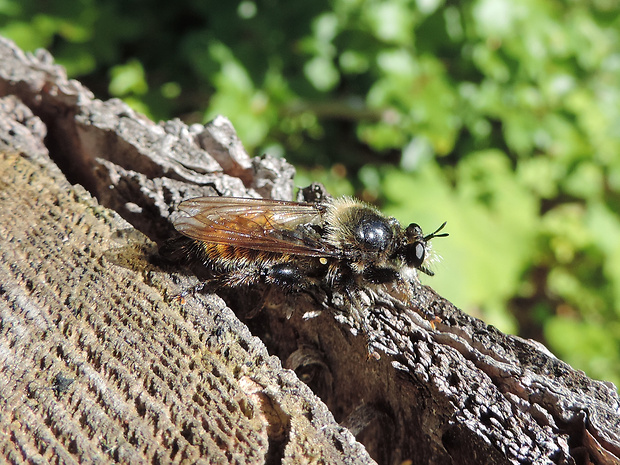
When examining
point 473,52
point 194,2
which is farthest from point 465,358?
point 194,2

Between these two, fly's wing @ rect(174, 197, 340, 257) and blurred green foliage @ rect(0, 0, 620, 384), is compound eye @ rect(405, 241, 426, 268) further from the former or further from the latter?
blurred green foliage @ rect(0, 0, 620, 384)

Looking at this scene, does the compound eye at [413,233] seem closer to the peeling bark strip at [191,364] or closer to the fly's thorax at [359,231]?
the fly's thorax at [359,231]

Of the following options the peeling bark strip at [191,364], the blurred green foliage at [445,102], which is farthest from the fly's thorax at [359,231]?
the blurred green foliage at [445,102]

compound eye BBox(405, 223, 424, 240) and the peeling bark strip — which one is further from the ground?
compound eye BBox(405, 223, 424, 240)

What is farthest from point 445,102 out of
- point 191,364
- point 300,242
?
point 191,364

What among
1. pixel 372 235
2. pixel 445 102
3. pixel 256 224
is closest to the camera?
pixel 256 224

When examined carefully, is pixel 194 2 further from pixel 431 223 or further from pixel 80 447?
pixel 80 447

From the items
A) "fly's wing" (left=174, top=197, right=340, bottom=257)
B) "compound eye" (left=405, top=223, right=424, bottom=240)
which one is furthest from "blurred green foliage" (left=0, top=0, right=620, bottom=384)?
"fly's wing" (left=174, top=197, right=340, bottom=257)

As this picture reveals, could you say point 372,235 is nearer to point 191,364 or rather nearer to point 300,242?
point 300,242
